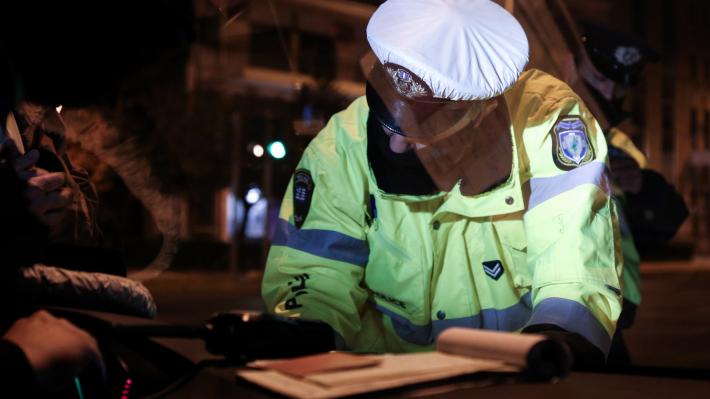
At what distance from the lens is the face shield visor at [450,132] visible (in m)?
1.48

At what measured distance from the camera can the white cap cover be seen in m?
1.37

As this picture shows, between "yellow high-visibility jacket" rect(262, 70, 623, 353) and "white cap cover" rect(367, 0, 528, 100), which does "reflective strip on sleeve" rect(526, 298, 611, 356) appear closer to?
"yellow high-visibility jacket" rect(262, 70, 623, 353)

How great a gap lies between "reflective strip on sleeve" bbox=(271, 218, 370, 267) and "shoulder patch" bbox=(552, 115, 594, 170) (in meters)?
0.43

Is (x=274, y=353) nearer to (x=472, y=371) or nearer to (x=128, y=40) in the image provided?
(x=472, y=371)

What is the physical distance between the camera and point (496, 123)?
1528mm

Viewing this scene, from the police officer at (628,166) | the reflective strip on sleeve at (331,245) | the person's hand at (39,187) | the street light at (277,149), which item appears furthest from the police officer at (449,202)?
the police officer at (628,166)

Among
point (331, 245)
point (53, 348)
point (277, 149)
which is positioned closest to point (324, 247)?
point (331, 245)

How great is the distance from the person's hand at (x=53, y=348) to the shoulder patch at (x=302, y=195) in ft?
2.53

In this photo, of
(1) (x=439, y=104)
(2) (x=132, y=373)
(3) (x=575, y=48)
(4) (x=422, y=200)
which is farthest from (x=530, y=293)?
(3) (x=575, y=48)

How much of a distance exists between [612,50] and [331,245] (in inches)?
46.5

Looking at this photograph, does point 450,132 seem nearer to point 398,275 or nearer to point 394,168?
point 394,168

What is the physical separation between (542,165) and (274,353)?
728 millimetres

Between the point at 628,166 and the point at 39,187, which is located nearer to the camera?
the point at 39,187

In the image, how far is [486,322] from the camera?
4.97 ft
